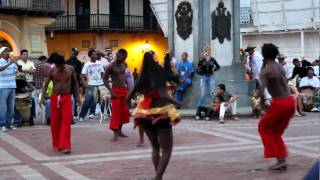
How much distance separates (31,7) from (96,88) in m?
19.1

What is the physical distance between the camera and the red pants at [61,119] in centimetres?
1002

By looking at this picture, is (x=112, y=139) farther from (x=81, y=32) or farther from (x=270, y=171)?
(x=81, y=32)

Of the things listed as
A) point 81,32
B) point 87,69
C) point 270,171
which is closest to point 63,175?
point 270,171

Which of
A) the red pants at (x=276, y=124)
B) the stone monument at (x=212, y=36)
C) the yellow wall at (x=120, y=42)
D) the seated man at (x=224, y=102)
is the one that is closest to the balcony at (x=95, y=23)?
the yellow wall at (x=120, y=42)

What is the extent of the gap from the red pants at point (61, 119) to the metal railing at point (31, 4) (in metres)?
23.1

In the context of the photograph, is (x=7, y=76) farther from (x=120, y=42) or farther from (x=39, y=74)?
(x=120, y=42)

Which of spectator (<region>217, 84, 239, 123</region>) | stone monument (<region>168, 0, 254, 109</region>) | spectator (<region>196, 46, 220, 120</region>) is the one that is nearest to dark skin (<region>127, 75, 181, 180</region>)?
spectator (<region>217, 84, 239, 123</region>)

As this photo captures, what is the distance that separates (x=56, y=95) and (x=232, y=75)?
790 centimetres

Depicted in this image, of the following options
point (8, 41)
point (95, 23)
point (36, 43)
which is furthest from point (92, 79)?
point (95, 23)

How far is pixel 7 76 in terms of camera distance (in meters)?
13.3

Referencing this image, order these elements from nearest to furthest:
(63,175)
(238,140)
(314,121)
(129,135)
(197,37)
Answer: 1. (63,175)
2. (238,140)
3. (129,135)
4. (314,121)
5. (197,37)

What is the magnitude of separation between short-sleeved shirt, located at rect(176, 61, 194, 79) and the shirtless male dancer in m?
6.41

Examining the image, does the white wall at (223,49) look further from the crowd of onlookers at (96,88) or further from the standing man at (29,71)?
the standing man at (29,71)

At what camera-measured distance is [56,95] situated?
10.2 metres
